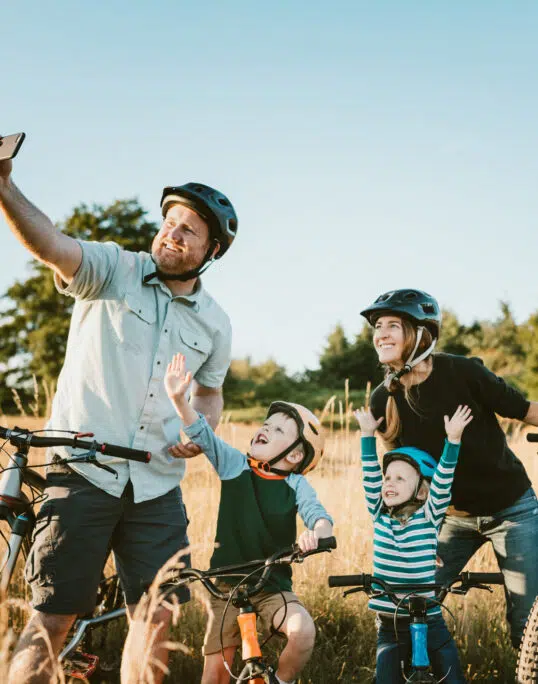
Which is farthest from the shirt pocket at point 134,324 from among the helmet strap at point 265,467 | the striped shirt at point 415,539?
the striped shirt at point 415,539

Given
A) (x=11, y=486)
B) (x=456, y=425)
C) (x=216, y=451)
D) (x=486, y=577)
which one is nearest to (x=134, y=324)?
(x=216, y=451)

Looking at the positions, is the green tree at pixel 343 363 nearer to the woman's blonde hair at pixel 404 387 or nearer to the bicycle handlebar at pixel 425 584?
the woman's blonde hair at pixel 404 387

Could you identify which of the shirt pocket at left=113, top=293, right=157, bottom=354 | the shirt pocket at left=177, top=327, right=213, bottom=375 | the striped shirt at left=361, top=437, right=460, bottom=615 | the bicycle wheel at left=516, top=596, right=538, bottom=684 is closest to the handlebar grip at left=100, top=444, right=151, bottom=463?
the shirt pocket at left=113, top=293, right=157, bottom=354

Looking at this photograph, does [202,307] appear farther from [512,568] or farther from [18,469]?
[512,568]

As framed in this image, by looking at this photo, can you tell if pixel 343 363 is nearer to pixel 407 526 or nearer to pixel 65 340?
pixel 65 340

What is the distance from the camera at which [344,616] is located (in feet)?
16.1

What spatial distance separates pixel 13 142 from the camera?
2553 millimetres

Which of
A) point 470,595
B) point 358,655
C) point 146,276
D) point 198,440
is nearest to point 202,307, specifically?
point 146,276

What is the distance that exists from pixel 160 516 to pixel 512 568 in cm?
182

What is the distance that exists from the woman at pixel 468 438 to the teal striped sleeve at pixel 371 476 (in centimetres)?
16

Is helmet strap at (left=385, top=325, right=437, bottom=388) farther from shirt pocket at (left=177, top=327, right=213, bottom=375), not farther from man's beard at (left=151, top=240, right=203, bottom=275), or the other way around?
man's beard at (left=151, top=240, right=203, bottom=275)

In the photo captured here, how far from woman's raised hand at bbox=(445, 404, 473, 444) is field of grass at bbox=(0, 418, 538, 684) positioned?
5.57 ft

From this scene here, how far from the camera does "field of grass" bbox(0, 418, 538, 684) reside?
429cm

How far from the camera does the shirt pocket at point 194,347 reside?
11.5ft
